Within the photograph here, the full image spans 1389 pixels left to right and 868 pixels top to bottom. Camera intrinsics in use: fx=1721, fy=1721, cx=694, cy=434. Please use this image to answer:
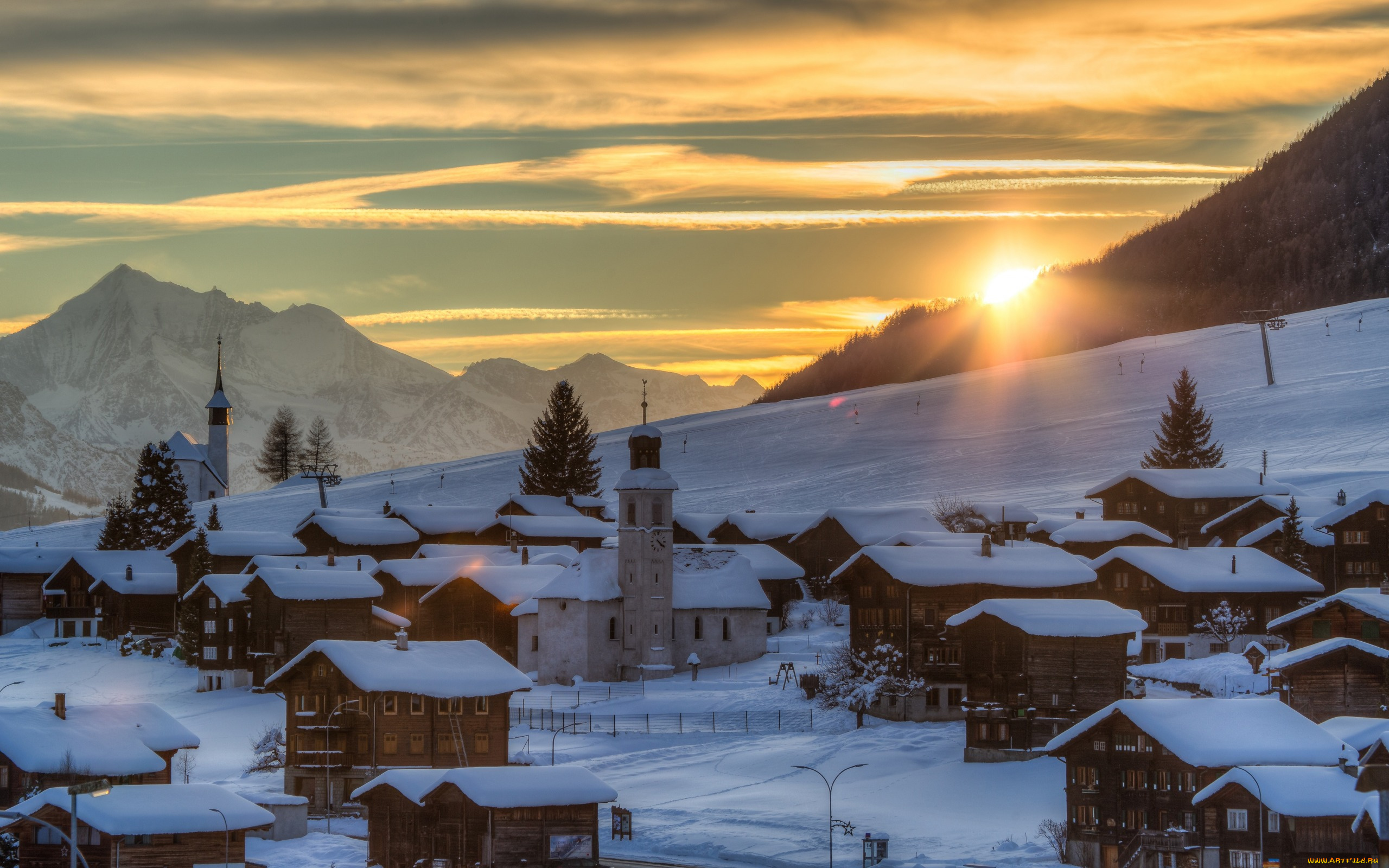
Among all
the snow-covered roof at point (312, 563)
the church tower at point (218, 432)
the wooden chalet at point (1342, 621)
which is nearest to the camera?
the wooden chalet at point (1342, 621)

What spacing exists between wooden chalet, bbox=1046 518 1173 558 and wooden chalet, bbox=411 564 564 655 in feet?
97.1

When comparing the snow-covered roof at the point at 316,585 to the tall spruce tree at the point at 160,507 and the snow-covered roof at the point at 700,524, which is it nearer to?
the snow-covered roof at the point at 700,524

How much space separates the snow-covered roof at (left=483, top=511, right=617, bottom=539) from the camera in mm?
120188

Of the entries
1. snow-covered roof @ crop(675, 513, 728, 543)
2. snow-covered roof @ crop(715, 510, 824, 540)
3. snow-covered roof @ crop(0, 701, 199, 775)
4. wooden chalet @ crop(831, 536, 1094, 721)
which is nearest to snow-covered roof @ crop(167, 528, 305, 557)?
snow-covered roof @ crop(675, 513, 728, 543)

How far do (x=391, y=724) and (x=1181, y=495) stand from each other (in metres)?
61.2

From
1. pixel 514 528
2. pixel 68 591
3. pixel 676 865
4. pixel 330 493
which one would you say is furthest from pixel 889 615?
pixel 330 493

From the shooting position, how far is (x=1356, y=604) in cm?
6869

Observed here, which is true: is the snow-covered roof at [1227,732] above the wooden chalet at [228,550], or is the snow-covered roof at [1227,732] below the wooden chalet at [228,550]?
below

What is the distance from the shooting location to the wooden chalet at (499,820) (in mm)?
51500

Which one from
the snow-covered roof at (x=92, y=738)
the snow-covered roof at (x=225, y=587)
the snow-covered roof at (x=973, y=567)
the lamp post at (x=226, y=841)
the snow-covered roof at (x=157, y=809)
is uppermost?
the snow-covered roof at (x=973, y=567)

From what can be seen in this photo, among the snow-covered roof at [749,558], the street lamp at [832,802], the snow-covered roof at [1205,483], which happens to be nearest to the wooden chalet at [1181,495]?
the snow-covered roof at [1205,483]

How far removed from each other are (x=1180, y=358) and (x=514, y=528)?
9038 centimetres

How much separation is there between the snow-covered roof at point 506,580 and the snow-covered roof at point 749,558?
677 cm

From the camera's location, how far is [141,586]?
361 ft
